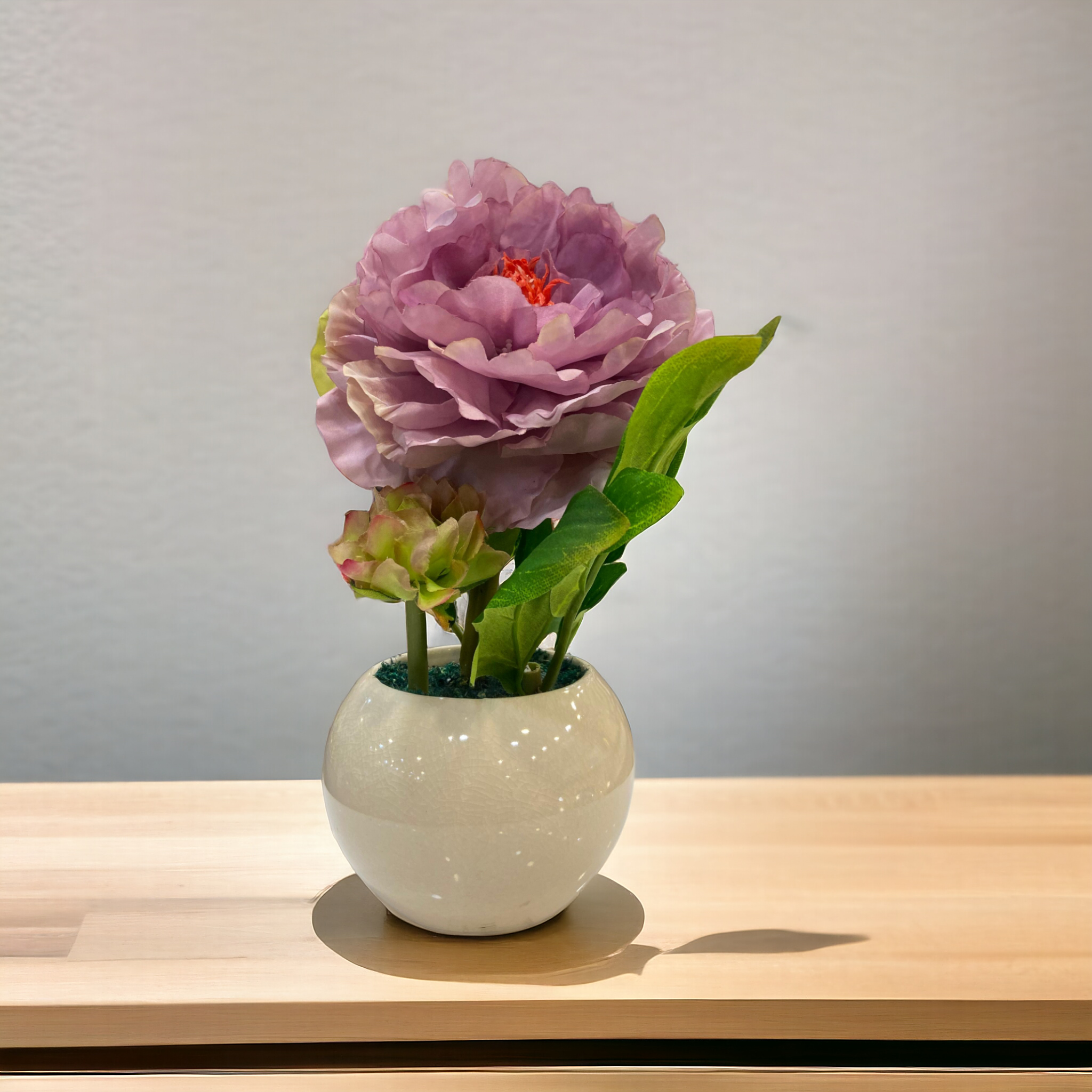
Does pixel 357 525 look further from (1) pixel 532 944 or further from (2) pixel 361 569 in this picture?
(1) pixel 532 944

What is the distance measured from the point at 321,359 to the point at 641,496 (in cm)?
16

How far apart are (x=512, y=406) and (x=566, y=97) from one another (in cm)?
96

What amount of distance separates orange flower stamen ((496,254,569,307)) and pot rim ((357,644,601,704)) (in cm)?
17

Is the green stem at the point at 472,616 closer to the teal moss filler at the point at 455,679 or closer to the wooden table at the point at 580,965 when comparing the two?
the teal moss filler at the point at 455,679

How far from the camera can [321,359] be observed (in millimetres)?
501

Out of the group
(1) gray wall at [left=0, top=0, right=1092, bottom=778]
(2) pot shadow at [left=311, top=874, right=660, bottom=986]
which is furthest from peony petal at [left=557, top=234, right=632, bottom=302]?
(1) gray wall at [left=0, top=0, right=1092, bottom=778]

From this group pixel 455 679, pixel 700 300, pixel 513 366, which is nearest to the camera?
pixel 513 366

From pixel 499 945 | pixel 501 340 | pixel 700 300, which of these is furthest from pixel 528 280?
pixel 700 300

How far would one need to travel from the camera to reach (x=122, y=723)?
4.47ft

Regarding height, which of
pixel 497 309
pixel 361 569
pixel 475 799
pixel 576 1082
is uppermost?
pixel 497 309

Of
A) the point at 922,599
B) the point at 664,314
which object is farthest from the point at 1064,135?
the point at 664,314

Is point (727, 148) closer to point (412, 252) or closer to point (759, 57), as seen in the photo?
point (759, 57)

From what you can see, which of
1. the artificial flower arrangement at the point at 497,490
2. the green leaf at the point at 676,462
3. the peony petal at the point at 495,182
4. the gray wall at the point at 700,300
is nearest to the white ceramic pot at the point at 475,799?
the artificial flower arrangement at the point at 497,490

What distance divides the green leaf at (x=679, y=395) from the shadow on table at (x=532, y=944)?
22 cm
